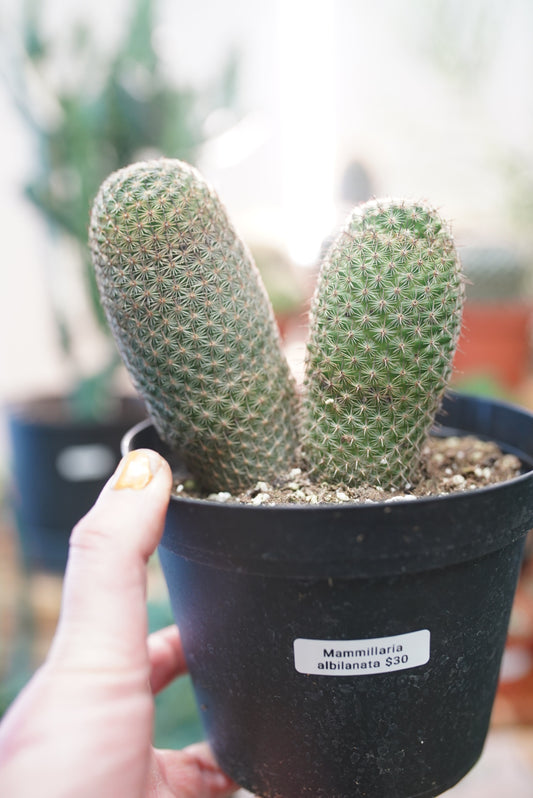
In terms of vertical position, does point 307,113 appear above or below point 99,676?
above

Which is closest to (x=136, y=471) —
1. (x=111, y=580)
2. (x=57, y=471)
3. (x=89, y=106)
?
(x=111, y=580)

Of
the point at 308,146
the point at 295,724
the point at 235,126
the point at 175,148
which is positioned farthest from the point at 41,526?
the point at 308,146

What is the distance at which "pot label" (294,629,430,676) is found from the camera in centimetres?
50

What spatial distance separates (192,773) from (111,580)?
1.14 feet

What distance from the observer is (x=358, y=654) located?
19.9 inches

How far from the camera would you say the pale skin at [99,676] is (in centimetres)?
41

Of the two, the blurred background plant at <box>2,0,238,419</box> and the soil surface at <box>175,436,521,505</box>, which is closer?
the soil surface at <box>175,436,521,505</box>

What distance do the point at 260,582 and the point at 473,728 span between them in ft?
0.81

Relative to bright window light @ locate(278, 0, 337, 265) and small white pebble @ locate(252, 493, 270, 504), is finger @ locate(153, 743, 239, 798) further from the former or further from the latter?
bright window light @ locate(278, 0, 337, 265)

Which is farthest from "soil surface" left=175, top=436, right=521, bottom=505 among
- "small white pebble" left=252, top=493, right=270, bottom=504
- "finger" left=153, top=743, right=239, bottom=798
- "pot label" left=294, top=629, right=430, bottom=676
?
"finger" left=153, top=743, right=239, bottom=798

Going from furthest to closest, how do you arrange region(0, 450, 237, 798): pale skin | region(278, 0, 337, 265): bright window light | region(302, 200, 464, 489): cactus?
region(278, 0, 337, 265): bright window light
region(302, 200, 464, 489): cactus
region(0, 450, 237, 798): pale skin

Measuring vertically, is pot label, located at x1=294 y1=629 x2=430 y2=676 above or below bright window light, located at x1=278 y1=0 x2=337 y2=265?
below

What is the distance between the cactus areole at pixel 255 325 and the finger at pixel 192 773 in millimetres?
300

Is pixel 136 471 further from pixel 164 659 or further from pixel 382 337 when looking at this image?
pixel 164 659
